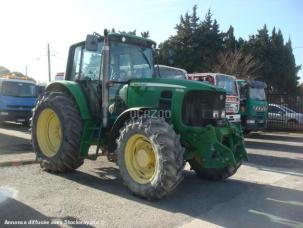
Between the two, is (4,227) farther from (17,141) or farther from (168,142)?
(17,141)

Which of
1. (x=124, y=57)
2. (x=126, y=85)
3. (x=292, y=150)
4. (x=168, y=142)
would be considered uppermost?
(x=124, y=57)

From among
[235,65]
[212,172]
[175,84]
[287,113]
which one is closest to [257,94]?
[287,113]

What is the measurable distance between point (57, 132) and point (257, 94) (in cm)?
1137

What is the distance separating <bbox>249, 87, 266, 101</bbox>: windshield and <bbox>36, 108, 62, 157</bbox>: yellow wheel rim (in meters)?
10.8

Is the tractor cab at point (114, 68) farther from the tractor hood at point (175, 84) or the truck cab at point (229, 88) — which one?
the truck cab at point (229, 88)

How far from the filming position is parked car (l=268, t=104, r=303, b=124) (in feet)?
71.6

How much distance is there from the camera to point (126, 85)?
794 centimetres

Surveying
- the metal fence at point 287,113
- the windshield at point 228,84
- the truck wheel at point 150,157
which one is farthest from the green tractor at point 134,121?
the metal fence at point 287,113

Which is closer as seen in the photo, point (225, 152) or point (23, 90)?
point (225, 152)

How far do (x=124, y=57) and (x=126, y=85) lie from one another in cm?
70

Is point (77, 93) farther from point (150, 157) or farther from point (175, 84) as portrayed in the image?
point (150, 157)

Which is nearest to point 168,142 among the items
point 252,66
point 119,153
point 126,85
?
point 119,153

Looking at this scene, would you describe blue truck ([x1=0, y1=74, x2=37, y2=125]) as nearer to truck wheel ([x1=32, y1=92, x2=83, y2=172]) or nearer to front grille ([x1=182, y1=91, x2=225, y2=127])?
truck wheel ([x1=32, y1=92, x2=83, y2=172])

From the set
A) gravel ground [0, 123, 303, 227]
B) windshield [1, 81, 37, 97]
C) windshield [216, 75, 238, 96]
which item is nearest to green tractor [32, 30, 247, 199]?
gravel ground [0, 123, 303, 227]
